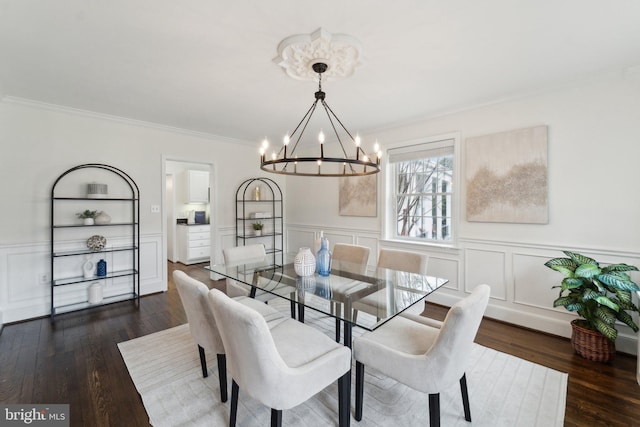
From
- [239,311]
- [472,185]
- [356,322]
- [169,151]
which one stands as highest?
[169,151]

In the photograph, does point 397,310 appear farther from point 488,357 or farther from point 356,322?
point 488,357

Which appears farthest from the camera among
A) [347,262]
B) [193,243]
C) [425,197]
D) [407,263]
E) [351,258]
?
[193,243]

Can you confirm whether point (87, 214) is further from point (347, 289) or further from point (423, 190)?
point (423, 190)

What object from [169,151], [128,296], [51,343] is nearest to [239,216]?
[169,151]

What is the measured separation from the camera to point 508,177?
3.00m

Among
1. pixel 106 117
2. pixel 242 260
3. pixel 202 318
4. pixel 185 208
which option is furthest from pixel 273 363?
pixel 185 208

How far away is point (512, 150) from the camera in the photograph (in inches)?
117

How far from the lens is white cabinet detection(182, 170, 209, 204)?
20.8 feet

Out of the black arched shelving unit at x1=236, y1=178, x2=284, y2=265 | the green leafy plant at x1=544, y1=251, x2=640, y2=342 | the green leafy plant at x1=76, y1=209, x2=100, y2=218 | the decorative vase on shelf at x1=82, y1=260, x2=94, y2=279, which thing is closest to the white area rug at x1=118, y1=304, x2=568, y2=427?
the green leafy plant at x1=544, y1=251, x2=640, y2=342

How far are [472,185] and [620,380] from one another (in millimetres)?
2015

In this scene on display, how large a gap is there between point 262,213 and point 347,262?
2718 millimetres

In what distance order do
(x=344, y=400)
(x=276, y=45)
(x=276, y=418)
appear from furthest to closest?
1. (x=276, y=45)
2. (x=344, y=400)
3. (x=276, y=418)

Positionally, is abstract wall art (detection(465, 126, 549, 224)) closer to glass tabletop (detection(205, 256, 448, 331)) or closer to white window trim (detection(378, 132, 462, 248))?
white window trim (detection(378, 132, 462, 248))

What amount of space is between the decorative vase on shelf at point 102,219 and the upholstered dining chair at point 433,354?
3.54 metres
